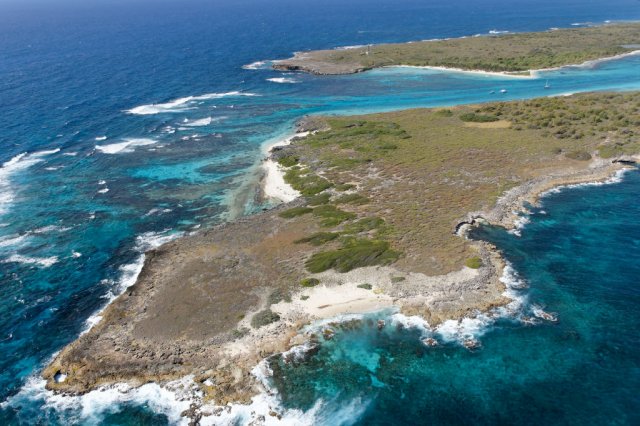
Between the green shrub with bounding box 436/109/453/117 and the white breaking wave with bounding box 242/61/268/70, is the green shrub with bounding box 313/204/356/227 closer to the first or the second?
the green shrub with bounding box 436/109/453/117

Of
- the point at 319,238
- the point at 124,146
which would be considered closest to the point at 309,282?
the point at 319,238

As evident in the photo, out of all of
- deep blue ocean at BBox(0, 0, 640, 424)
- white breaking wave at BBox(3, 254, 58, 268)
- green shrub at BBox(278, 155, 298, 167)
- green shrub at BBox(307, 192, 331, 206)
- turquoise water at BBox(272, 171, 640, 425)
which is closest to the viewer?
turquoise water at BBox(272, 171, 640, 425)

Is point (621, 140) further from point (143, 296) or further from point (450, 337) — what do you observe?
point (143, 296)

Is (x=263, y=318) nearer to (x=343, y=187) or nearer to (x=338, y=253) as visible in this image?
(x=338, y=253)

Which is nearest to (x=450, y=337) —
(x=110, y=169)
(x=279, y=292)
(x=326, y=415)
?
(x=326, y=415)

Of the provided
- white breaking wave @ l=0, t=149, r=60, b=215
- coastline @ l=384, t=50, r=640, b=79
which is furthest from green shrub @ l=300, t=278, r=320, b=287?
coastline @ l=384, t=50, r=640, b=79

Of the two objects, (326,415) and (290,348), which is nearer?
(326,415)
